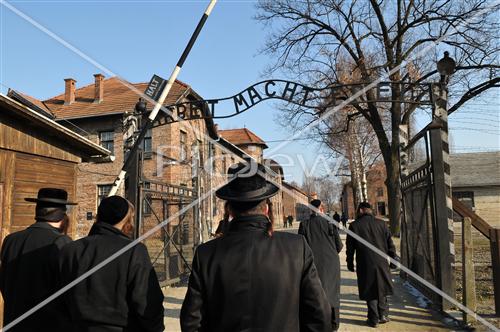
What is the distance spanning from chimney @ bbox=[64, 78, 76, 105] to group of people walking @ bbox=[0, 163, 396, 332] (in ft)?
89.8

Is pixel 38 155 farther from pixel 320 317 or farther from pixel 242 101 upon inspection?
pixel 320 317

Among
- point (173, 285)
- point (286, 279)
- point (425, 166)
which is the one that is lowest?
point (173, 285)

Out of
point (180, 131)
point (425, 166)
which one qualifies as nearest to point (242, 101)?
point (425, 166)

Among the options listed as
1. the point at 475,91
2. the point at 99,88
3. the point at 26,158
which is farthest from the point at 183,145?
the point at 26,158

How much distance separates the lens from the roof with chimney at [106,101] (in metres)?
24.9

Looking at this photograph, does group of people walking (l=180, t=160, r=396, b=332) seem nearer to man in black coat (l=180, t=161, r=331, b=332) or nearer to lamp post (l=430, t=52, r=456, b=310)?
man in black coat (l=180, t=161, r=331, b=332)

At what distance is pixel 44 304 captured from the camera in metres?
3.34

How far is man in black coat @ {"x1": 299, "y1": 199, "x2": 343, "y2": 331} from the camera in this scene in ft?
18.9

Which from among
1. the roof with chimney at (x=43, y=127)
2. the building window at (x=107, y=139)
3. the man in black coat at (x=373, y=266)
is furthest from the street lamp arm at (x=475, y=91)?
the building window at (x=107, y=139)

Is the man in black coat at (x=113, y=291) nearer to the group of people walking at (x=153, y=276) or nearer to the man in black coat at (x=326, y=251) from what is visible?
the group of people walking at (x=153, y=276)

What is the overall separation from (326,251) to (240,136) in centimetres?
5020

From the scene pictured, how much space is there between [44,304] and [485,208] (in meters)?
30.4

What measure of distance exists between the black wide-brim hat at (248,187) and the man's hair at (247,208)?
0.04 meters

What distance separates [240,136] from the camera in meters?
55.7
